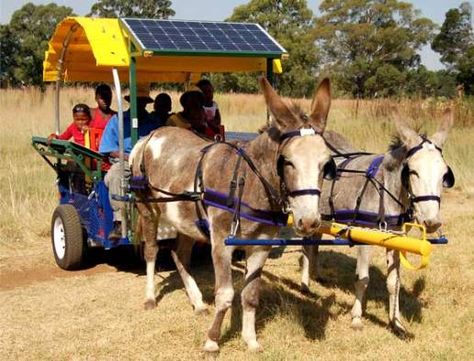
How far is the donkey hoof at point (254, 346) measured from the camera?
500 centimetres

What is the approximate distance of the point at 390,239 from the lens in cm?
411

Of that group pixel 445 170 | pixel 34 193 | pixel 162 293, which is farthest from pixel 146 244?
pixel 34 193

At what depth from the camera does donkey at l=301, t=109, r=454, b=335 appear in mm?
4652

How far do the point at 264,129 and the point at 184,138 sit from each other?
59.3 inches

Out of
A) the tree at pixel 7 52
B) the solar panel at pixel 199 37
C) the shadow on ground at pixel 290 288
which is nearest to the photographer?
the shadow on ground at pixel 290 288

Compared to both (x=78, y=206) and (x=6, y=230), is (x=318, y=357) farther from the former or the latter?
(x=6, y=230)

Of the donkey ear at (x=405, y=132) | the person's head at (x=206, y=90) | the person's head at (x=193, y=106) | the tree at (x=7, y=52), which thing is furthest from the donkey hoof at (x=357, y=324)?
the tree at (x=7, y=52)

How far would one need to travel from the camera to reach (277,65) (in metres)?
7.37

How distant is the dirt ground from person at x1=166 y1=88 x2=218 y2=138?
180cm

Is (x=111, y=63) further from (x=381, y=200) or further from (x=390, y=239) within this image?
(x=390, y=239)

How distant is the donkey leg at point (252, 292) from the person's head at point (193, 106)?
272cm

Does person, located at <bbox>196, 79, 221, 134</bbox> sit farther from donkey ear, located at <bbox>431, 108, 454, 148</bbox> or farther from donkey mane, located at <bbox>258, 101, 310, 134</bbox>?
donkey mane, located at <bbox>258, 101, 310, 134</bbox>

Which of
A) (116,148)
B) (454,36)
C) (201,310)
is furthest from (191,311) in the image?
(454,36)

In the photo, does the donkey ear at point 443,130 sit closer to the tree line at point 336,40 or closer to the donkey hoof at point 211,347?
the donkey hoof at point 211,347
